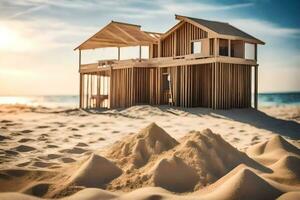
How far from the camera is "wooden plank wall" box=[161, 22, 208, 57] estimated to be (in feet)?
61.6

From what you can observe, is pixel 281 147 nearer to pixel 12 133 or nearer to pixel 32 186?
pixel 32 186

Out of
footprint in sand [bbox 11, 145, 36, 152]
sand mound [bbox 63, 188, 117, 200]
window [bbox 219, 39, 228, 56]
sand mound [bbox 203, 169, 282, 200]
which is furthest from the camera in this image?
window [bbox 219, 39, 228, 56]

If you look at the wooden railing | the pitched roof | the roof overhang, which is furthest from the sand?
the roof overhang

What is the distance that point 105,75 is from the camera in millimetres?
21969

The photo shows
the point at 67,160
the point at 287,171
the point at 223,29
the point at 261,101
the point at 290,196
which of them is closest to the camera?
the point at 290,196

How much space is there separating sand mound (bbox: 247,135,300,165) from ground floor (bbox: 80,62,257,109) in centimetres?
998

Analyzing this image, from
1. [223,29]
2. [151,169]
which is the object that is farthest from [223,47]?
[151,169]

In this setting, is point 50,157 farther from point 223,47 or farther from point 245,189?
point 223,47

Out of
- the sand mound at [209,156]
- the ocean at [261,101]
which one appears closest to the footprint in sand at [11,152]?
the sand mound at [209,156]

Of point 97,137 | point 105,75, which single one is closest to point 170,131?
point 97,137

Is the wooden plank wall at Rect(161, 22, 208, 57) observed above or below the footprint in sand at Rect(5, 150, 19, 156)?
above

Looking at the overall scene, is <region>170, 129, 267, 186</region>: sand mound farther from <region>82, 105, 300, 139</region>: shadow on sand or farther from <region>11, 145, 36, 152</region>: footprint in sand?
<region>82, 105, 300, 139</region>: shadow on sand

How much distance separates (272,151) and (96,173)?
10.5 feet

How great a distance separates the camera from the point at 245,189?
395 cm
